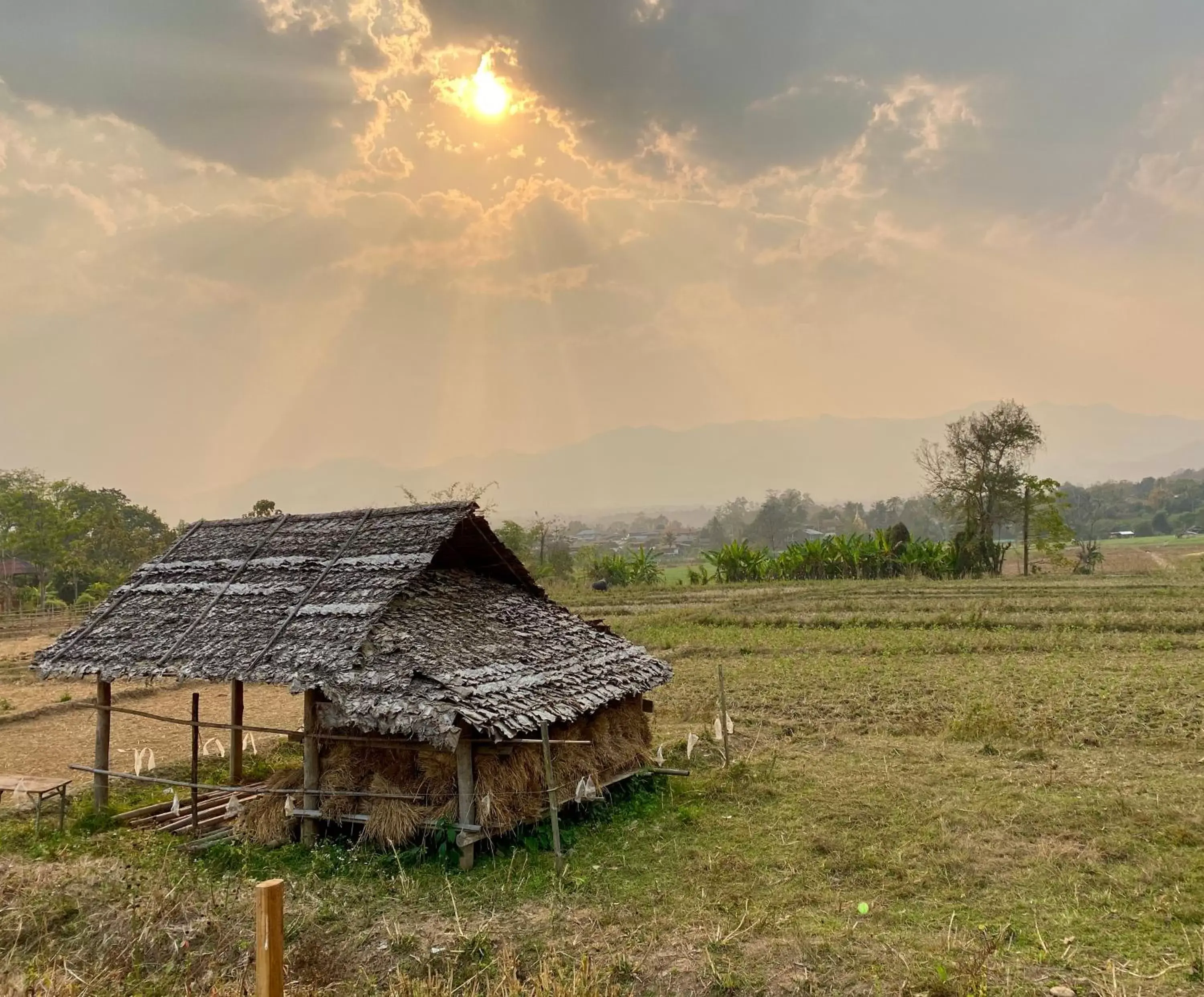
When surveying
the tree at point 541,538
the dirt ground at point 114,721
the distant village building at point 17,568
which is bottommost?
the dirt ground at point 114,721

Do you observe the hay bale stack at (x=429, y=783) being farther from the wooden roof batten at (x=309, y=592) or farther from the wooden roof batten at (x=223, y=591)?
the wooden roof batten at (x=223, y=591)

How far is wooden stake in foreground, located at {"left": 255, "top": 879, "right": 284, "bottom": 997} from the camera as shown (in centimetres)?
459

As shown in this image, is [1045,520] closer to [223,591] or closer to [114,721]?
[114,721]

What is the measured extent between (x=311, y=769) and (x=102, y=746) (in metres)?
3.92

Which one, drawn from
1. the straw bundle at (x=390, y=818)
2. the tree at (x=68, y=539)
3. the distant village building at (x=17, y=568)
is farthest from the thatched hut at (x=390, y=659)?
the distant village building at (x=17, y=568)

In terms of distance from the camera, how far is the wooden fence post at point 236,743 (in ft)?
38.5

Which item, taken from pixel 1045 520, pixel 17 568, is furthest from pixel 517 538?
pixel 17 568

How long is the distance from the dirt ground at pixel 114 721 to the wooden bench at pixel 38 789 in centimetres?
147

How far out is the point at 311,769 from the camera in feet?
30.5

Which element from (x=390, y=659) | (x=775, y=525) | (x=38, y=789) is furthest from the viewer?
(x=775, y=525)

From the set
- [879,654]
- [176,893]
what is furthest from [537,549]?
[176,893]

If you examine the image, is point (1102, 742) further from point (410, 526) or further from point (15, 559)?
point (15, 559)

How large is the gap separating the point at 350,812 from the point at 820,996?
550cm

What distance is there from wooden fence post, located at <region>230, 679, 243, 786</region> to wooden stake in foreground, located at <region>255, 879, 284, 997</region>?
24.5 ft
